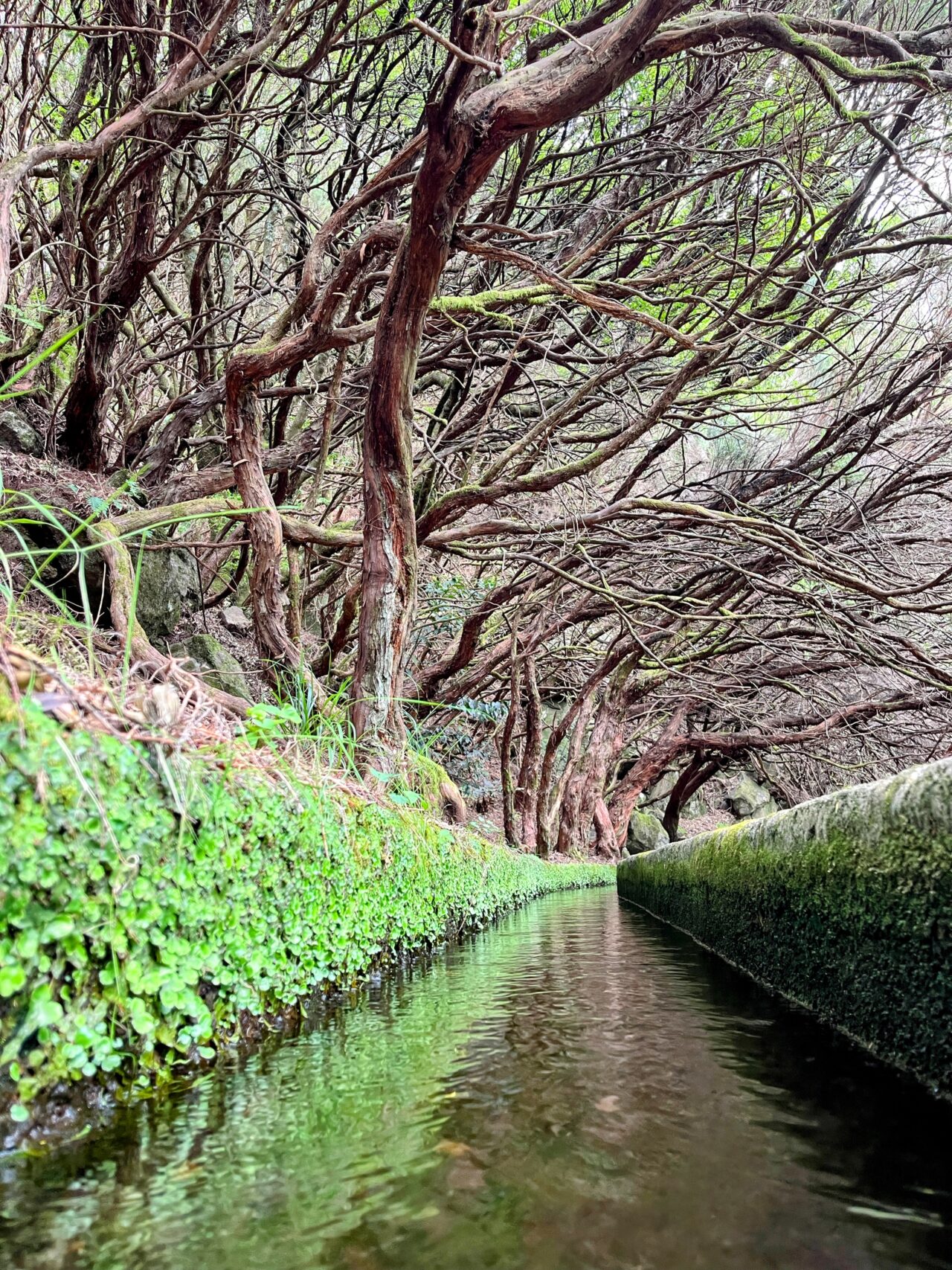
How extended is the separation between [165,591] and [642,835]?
20.1 metres

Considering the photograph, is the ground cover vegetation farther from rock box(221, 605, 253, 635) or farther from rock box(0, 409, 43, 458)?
rock box(221, 605, 253, 635)

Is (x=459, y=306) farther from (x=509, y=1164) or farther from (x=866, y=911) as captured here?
(x=509, y=1164)

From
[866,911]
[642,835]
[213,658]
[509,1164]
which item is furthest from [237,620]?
[642,835]

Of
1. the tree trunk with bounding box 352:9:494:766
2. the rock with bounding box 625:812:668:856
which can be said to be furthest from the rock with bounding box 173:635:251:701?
the rock with bounding box 625:812:668:856

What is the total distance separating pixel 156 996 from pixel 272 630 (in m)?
4.22

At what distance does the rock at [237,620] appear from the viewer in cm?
983

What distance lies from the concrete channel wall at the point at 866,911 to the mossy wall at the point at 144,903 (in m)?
1.80

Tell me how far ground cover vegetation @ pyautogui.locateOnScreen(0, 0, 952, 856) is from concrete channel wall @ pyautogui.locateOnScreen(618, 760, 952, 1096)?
2.12m

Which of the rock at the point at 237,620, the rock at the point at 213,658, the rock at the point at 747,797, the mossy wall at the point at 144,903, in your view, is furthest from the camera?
the rock at the point at 747,797

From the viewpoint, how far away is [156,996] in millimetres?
1811

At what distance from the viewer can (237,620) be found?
1032 cm

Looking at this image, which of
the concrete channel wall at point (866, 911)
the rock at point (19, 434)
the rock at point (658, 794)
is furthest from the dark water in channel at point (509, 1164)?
the rock at point (658, 794)

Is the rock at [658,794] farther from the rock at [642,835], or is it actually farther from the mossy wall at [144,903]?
the mossy wall at [144,903]

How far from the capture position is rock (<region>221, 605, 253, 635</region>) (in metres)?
9.83
